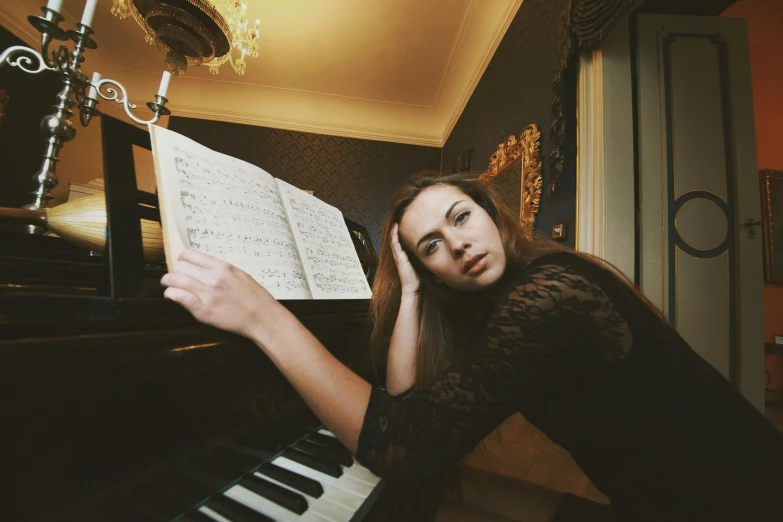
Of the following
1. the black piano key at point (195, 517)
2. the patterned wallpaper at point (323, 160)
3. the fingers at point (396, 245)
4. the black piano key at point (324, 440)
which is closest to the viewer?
the black piano key at point (195, 517)

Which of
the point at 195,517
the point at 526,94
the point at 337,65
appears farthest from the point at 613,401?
the point at 337,65

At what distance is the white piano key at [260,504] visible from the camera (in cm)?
51

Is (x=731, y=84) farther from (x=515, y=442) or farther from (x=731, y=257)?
(x=515, y=442)

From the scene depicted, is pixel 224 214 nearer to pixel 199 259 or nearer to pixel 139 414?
pixel 199 259

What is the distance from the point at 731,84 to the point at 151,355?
307 centimetres

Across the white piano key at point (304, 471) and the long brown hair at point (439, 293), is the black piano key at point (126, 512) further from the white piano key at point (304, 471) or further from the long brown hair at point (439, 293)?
the long brown hair at point (439, 293)

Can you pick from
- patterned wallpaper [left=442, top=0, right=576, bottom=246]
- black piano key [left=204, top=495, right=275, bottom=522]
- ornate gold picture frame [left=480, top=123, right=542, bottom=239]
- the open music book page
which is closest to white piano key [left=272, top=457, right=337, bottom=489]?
black piano key [left=204, top=495, right=275, bottom=522]

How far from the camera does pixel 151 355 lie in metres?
0.44

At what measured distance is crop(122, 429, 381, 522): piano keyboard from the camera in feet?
1.61

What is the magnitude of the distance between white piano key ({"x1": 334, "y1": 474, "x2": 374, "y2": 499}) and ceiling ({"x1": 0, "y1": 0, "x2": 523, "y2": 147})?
11.4 ft

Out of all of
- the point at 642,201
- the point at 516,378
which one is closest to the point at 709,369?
the point at 516,378

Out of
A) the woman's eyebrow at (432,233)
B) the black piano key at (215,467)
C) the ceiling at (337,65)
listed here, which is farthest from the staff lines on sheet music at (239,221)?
the ceiling at (337,65)

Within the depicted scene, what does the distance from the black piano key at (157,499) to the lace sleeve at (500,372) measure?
0.87 ft

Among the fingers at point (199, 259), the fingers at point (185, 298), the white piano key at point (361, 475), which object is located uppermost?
the fingers at point (199, 259)
